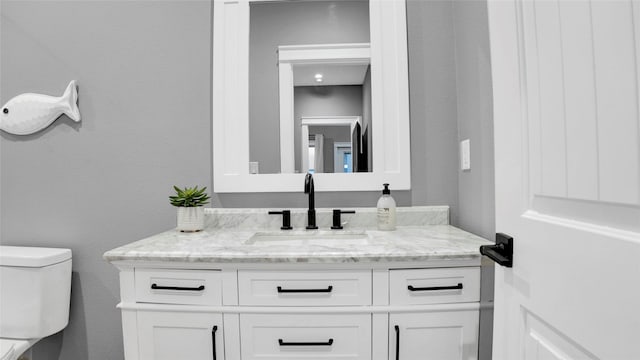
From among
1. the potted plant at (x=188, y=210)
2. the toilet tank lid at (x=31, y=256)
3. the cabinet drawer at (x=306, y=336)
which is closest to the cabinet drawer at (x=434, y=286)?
the cabinet drawer at (x=306, y=336)

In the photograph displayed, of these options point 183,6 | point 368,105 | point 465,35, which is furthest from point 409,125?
point 183,6

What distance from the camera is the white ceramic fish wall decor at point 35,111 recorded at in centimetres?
153

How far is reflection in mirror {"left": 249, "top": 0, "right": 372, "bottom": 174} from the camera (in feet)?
4.87

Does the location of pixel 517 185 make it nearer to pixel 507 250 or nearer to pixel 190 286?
pixel 507 250

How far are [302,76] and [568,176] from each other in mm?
1239

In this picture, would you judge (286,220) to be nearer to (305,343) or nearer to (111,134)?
(305,343)

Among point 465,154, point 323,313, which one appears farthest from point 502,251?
point 465,154

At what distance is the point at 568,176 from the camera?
18.9 inches

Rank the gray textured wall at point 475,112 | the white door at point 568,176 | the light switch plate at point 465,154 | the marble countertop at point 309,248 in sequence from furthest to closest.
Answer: the light switch plate at point 465,154 → the gray textured wall at point 475,112 → the marble countertop at point 309,248 → the white door at point 568,176

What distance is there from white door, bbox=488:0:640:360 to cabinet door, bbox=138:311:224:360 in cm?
79

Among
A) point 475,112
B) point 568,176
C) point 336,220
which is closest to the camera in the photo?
point 568,176

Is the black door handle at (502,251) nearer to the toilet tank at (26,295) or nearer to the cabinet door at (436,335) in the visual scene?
the cabinet door at (436,335)

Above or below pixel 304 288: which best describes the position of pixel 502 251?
above

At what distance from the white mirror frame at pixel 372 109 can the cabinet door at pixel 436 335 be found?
642 millimetres
